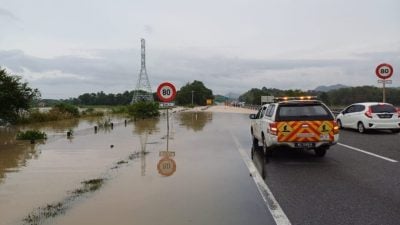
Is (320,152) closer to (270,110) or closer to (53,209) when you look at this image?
(270,110)

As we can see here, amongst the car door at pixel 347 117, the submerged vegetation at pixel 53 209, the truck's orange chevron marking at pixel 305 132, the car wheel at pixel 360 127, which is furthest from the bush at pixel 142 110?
the submerged vegetation at pixel 53 209

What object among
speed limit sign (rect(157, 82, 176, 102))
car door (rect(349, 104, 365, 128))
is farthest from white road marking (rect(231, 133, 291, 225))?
car door (rect(349, 104, 365, 128))

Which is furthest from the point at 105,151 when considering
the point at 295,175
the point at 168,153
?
the point at 295,175

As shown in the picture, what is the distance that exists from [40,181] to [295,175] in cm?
557

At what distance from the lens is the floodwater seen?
6457 mm

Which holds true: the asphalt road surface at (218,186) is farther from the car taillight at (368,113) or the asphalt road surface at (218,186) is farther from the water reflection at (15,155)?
the car taillight at (368,113)

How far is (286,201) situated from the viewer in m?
7.38

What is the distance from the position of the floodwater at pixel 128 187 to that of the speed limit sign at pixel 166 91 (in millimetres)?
6901

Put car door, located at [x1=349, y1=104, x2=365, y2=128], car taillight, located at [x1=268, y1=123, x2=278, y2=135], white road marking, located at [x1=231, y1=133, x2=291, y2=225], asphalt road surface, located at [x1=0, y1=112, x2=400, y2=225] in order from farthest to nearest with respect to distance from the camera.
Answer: car door, located at [x1=349, y1=104, x2=365, y2=128] → car taillight, located at [x1=268, y1=123, x2=278, y2=135] → asphalt road surface, located at [x1=0, y1=112, x2=400, y2=225] → white road marking, located at [x1=231, y1=133, x2=291, y2=225]

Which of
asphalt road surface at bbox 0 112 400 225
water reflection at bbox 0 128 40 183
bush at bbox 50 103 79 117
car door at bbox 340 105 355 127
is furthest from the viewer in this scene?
bush at bbox 50 103 79 117

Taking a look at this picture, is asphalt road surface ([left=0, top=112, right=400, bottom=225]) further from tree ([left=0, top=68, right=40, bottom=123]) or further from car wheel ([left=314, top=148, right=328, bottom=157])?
tree ([left=0, top=68, right=40, bottom=123])

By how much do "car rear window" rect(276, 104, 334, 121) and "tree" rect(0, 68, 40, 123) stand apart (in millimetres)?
17825

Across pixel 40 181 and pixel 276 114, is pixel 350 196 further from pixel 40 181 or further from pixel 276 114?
pixel 40 181

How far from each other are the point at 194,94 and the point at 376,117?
138 m
